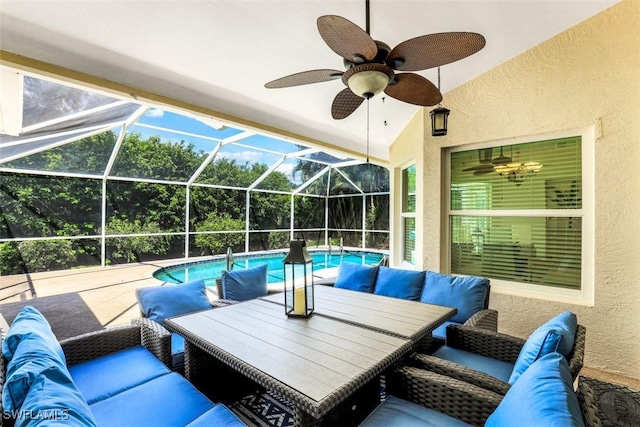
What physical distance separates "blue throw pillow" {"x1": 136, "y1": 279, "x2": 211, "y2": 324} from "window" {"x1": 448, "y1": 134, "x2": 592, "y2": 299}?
3.12m

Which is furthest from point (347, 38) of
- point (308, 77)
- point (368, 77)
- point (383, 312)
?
point (383, 312)

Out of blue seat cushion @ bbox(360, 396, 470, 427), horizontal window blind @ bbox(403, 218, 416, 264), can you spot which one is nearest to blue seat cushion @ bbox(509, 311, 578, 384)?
blue seat cushion @ bbox(360, 396, 470, 427)

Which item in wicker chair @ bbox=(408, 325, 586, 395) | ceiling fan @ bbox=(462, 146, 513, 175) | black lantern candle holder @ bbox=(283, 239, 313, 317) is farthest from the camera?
ceiling fan @ bbox=(462, 146, 513, 175)

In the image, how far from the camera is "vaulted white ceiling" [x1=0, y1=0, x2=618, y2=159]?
2176mm

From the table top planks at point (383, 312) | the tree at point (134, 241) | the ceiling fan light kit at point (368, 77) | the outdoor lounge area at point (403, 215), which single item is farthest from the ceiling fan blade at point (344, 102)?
the tree at point (134, 241)

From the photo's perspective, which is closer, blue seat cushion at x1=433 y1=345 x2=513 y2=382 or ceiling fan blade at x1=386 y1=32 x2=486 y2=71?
ceiling fan blade at x1=386 y1=32 x2=486 y2=71

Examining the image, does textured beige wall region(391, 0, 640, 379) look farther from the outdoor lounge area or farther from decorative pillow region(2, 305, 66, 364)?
decorative pillow region(2, 305, 66, 364)

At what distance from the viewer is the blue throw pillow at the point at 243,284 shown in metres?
3.10

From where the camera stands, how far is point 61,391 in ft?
3.45

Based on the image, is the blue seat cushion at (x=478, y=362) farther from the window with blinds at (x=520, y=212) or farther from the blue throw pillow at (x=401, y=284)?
the window with blinds at (x=520, y=212)

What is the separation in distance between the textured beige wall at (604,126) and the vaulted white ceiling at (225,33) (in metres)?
0.23

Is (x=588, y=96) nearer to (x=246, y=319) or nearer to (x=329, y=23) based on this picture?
(x=329, y=23)

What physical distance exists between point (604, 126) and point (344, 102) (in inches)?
98.6

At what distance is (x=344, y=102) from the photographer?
241cm
